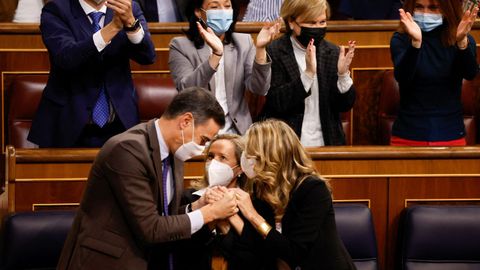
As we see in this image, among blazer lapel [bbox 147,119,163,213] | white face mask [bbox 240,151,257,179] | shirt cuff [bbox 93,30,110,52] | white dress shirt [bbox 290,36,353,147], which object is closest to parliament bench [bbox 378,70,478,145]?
white dress shirt [bbox 290,36,353,147]

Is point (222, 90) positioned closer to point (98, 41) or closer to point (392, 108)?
point (98, 41)

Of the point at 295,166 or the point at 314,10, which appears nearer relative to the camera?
the point at 295,166

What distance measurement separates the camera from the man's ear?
7.63 ft

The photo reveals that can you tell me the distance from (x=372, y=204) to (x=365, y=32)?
3.84ft

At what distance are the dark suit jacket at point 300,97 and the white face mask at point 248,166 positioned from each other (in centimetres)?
73

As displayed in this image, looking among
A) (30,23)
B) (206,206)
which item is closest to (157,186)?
(206,206)

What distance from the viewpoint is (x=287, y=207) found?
2.47m

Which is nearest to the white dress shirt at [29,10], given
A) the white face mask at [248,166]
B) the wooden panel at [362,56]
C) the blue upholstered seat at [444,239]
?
the wooden panel at [362,56]

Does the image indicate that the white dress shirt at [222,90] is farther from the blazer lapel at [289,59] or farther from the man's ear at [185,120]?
the man's ear at [185,120]

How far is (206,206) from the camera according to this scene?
2.40 m

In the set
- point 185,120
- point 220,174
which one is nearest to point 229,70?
point 220,174

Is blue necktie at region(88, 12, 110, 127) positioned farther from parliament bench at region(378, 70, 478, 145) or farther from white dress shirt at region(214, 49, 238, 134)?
parliament bench at region(378, 70, 478, 145)

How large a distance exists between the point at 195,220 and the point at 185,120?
0.24 m

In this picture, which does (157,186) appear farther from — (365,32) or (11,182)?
(365,32)
